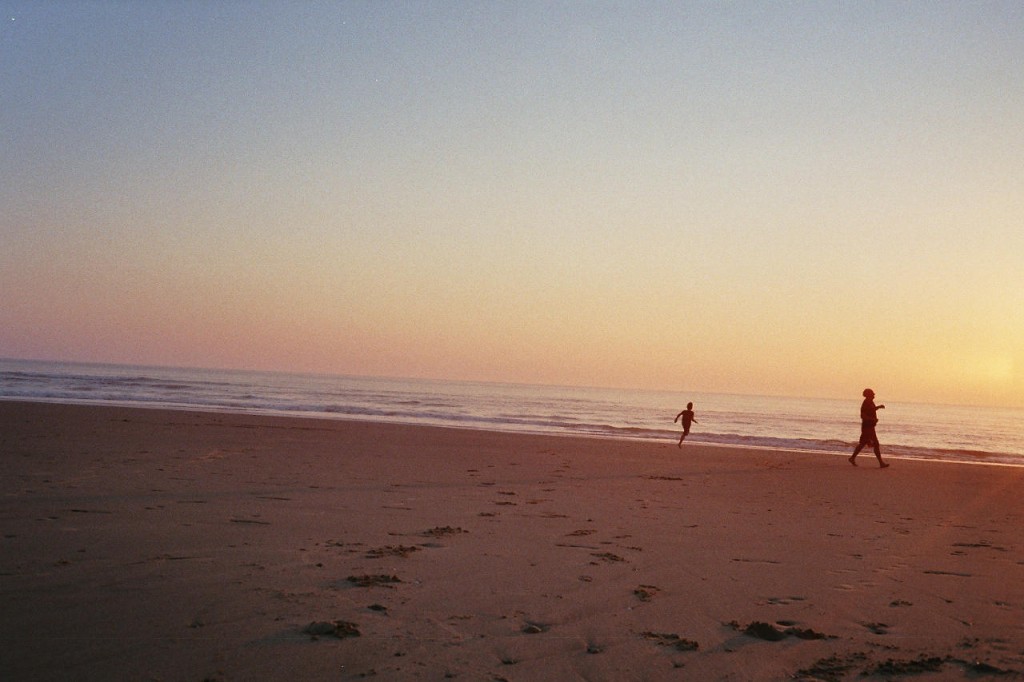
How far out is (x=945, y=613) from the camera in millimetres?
4793

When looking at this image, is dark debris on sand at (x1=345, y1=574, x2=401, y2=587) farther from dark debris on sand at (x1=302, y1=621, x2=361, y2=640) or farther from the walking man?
the walking man

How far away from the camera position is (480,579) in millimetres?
5223

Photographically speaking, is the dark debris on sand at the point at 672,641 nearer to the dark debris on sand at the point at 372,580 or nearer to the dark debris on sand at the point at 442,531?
the dark debris on sand at the point at 372,580

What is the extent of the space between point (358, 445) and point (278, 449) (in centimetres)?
246

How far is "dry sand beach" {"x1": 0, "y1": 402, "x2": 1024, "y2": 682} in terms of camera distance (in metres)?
3.69

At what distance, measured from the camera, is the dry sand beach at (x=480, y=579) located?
3.69 m

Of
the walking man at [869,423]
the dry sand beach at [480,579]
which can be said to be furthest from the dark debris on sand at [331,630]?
the walking man at [869,423]

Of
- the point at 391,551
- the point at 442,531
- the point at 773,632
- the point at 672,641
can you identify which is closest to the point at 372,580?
the point at 391,551

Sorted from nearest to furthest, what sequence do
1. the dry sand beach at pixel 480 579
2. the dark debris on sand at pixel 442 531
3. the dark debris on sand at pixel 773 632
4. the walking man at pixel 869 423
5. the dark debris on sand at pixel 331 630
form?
the dry sand beach at pixel 480 579
the dark debris on sand at pixel 331 630
the dark debris on sand at pixel 773 632
the dark debris on sand at pixel 442 531
the walking man at pixel 869 423

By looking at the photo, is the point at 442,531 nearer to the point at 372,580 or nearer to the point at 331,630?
the point at 372,580

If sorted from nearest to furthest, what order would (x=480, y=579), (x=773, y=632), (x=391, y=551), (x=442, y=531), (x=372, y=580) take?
(x=773, y=632)
(x=372, y=580)
(x=480, y=579)
(x=391, y=551)
(x=442, y=531)

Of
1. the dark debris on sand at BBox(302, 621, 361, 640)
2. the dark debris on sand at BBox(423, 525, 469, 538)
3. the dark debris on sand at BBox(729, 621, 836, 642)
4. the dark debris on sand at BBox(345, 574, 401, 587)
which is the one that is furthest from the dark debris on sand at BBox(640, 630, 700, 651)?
the dark debris on sand at BBox(423, 525, 469, 538)

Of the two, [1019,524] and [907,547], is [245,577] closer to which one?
[907,547]

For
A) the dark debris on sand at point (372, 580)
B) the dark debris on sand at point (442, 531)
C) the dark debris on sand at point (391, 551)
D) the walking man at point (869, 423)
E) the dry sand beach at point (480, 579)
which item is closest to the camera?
the dry sand beach at point (480, 579)
